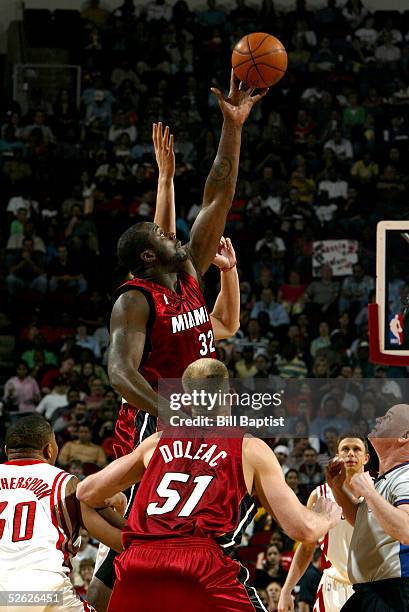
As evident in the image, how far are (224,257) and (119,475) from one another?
8.26ft

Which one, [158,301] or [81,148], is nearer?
[158,301]

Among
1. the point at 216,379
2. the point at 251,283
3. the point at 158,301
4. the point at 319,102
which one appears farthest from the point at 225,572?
the point at 319,102

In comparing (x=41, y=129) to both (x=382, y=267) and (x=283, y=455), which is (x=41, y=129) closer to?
(x=283, y=455)

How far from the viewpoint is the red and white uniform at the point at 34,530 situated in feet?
16.5

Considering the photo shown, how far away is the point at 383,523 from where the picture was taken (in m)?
4.95

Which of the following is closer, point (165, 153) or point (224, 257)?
point (224, 257)

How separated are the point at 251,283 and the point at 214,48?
5079 millimetres

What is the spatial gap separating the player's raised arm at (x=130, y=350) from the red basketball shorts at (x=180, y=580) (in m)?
0.96

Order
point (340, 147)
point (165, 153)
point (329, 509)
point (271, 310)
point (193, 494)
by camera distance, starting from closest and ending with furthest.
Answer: point (193, 494)
point (329, 509)
point (165, 153)
point (271, 310)
point (340, 147)

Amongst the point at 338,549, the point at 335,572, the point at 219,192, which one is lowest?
the point at 335,572

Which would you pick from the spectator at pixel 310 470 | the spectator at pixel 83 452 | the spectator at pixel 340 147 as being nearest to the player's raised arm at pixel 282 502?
the spectator at pixel 310 470

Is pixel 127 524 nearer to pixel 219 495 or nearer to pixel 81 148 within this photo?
pixel 219 495

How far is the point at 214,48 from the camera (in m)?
18.4

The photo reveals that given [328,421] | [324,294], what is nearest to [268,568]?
[328,421]
